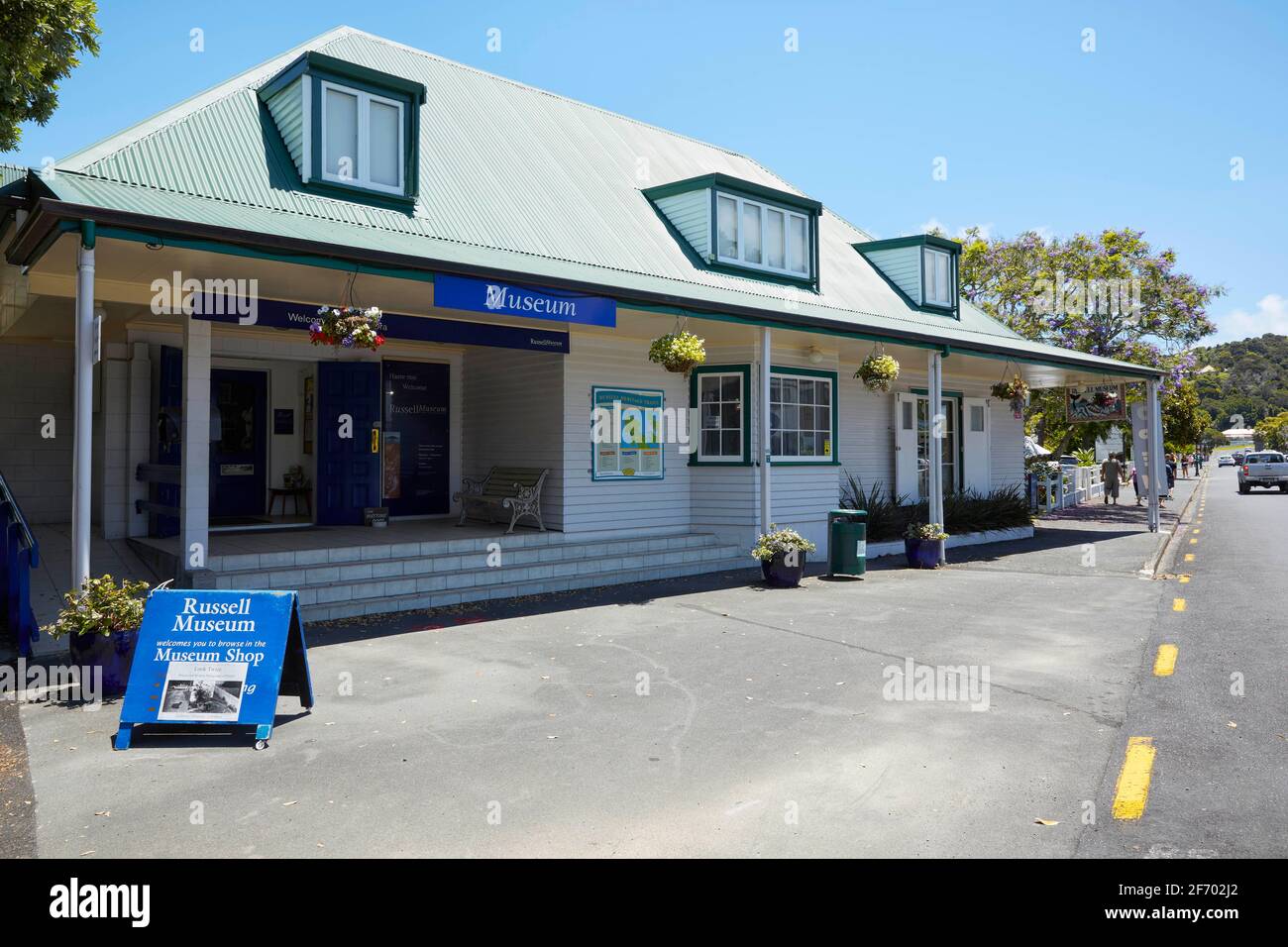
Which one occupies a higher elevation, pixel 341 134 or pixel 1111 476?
pixel 341 134

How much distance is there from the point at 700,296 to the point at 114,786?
340 inches

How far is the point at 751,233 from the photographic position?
48.6ft

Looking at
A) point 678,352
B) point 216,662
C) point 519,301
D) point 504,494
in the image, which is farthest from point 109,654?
point 504,494

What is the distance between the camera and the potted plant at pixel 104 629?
6035 millimetres

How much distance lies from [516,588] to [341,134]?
240 inches

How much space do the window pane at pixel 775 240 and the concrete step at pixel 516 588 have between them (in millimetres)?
5448

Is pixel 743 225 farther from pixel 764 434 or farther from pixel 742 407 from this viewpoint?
pixel 764 434

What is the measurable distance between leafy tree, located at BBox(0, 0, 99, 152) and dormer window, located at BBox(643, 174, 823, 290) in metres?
8.70

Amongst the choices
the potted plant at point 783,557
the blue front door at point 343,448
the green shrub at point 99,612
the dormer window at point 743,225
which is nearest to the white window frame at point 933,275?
the dormer window at point 743,225

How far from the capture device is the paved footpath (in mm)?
3893

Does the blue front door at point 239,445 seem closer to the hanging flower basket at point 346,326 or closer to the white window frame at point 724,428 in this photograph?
the hanging flower basket at point 346,326

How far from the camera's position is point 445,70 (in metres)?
14.5

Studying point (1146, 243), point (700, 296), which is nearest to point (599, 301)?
point (700, 296)
